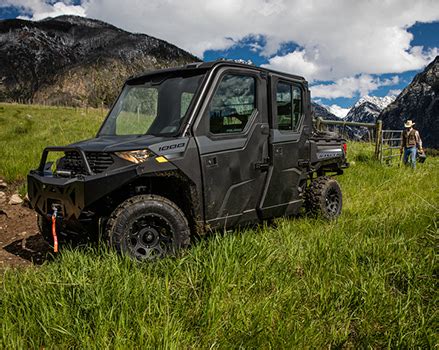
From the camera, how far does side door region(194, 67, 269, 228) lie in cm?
390

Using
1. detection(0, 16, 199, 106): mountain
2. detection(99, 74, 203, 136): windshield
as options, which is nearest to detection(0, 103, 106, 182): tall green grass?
detection(99, 74, 203, 136): windshield

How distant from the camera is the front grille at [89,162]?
3465 millimetres

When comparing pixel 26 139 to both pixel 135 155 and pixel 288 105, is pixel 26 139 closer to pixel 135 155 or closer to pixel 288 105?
pixel 288 105

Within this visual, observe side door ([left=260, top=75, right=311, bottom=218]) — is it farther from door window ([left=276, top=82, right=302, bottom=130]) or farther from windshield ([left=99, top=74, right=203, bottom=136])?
windshield ([left=99, top=74, right=203, bottom=136])

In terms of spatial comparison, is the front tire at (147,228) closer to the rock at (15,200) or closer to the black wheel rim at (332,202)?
the black wheel rim at (332,202)

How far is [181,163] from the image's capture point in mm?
3660

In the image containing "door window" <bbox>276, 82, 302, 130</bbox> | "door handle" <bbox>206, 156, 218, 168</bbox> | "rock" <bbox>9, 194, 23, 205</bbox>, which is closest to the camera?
"door handle" <bbox>206, 156, 218, 168</bbox>

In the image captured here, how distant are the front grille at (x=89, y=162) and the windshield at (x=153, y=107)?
64cm

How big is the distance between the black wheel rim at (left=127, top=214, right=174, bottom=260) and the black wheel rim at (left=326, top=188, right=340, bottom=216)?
2773mm

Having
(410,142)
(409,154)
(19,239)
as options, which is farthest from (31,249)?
(409,154)

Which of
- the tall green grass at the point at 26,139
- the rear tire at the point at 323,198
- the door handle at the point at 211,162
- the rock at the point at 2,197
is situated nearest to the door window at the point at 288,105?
the rear tire at the point at 323,198

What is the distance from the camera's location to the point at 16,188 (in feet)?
22.1

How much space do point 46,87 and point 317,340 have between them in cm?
15360

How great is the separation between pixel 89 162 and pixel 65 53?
15755 cm
